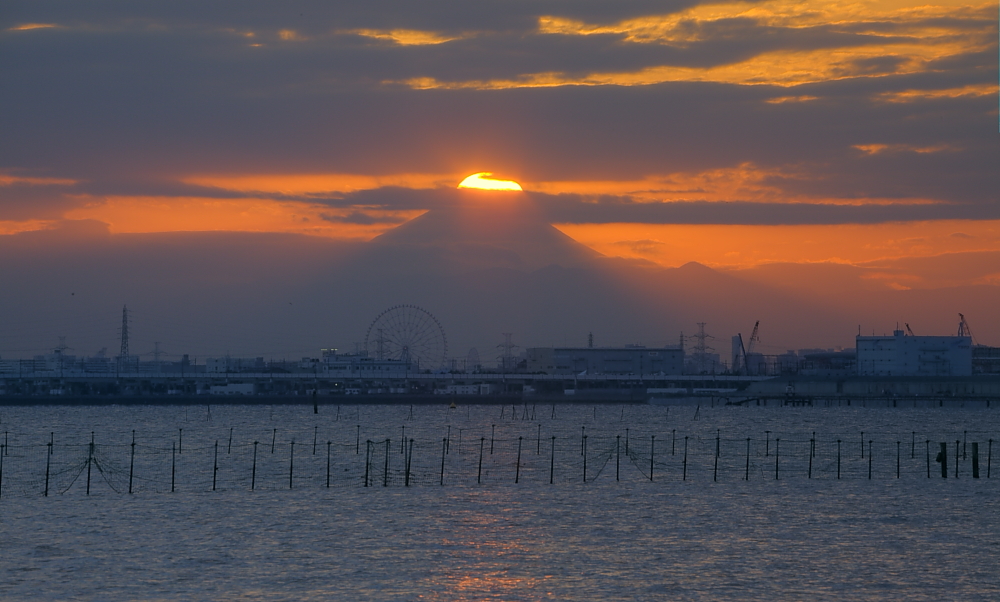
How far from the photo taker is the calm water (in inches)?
1753

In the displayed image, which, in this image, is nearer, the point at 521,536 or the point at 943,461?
the point at 521,536

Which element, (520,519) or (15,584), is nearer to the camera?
(15,584)

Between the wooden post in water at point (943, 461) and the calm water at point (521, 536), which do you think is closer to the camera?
the calm water at point (521, 536)

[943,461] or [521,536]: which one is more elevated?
[943,461]

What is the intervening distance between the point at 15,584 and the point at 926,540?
40015 mm

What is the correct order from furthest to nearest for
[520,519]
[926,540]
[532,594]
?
[520,519] → [926,540] → [532,594]

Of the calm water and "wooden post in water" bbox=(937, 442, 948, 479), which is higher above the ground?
"wooden post in water" bbox=(937, 442, 948, 479)

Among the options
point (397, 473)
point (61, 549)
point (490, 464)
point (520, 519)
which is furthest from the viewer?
point (490, 464)

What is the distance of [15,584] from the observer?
1757 inches

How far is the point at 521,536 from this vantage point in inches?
2206

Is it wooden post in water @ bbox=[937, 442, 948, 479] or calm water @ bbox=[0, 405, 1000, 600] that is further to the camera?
wooden post in water @ bbox=[937, 442, 948, 479]

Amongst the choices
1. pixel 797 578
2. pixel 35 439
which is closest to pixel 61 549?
pixel 797 578

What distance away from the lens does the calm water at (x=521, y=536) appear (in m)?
44.5

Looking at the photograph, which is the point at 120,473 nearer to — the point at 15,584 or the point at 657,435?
the point at 15,584
